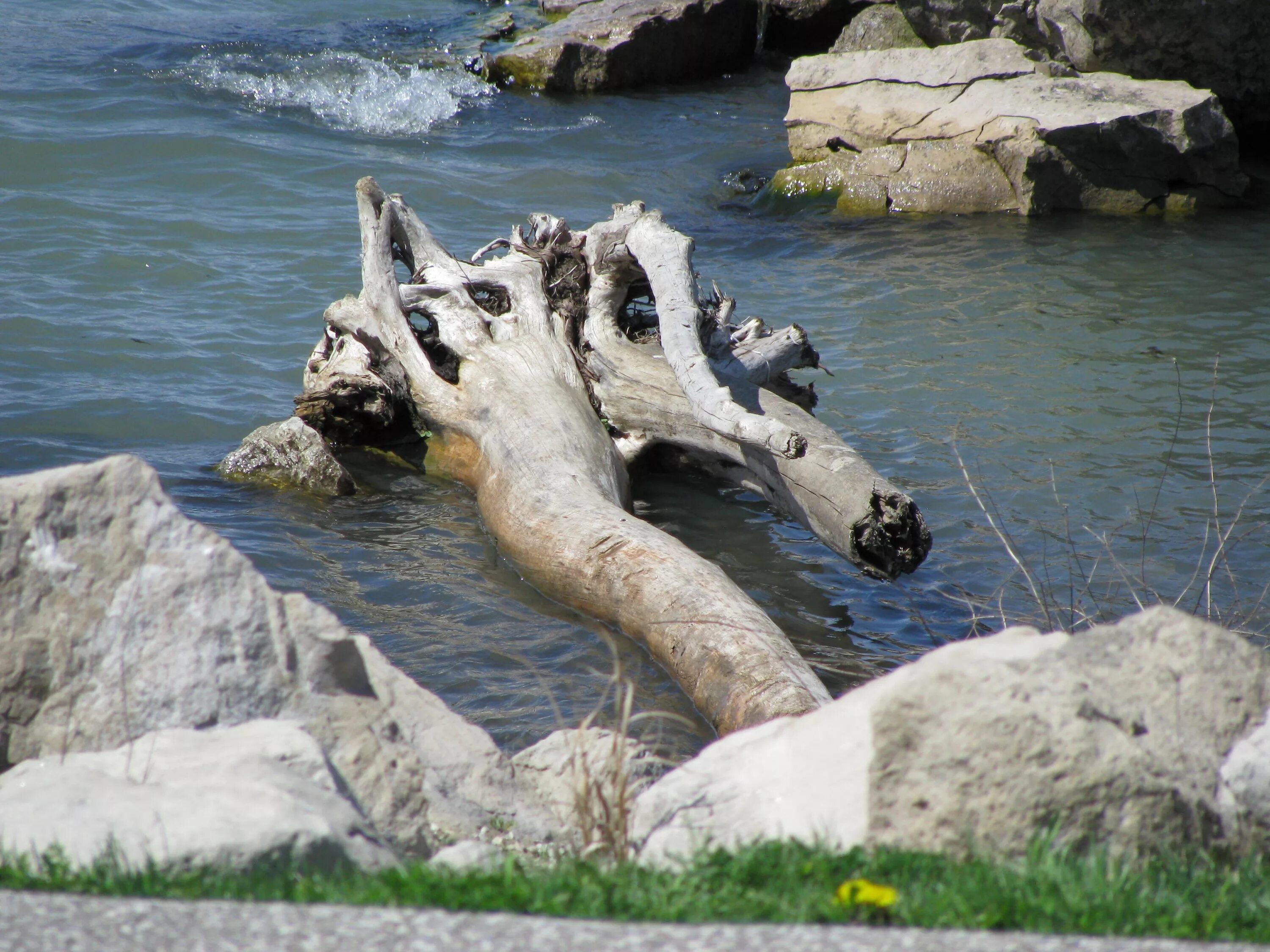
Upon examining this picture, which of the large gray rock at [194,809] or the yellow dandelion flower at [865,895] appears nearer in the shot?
the yellow dandelion flower at [865,895]

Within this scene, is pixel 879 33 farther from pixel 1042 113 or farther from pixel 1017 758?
pixel 1017 758

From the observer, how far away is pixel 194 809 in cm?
288

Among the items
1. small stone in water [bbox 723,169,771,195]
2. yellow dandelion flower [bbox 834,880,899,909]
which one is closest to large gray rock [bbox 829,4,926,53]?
small stone in water [bbox 723,169,771,195]

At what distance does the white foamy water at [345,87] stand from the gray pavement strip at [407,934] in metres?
14.4

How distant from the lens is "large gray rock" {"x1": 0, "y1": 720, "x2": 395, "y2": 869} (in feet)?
9.12

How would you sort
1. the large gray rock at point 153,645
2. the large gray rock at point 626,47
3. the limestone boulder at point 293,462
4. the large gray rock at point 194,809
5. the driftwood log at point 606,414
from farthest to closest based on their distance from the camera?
the large gray rock at point 626,47 → the limestone boulder at point 293,462 → the driftwood log at point 606,414 → the large gray rock at point 153,645 → the large gray rock at point 194,809

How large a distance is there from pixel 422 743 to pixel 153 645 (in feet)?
2.91

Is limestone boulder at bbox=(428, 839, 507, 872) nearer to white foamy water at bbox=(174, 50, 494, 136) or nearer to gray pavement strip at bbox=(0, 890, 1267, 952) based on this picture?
gray pavement strip at bbox=(0, 890, 1267, 952)

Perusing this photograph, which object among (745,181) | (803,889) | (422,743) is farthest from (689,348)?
(745,181)

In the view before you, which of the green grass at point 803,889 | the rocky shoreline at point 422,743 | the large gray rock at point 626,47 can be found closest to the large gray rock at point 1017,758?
the rocky shoreline at point 422,743

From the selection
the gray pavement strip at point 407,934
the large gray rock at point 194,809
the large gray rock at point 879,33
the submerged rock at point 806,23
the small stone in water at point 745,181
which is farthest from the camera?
the submerged rock at point 806,23

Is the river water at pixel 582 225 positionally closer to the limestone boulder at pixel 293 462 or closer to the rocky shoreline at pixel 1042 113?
the limestone boulder at pixel 293 462

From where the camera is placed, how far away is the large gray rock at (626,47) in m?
17.9

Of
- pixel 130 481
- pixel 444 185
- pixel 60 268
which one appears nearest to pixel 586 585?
pixel 130 481
